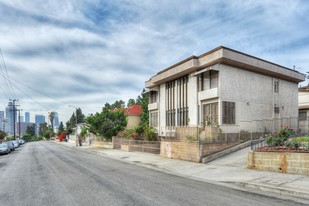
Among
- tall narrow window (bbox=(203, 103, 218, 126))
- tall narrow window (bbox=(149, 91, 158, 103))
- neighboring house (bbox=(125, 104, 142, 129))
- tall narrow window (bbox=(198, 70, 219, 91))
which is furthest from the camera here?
neighboring house (bbox=(125, 104, 142, 129))

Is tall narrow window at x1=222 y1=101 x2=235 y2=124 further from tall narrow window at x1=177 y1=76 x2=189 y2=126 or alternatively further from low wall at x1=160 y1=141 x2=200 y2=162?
tall narrow window at x1=177 y1=76 x2=189 y2=126

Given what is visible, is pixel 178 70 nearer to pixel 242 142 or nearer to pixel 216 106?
pixel 216 106

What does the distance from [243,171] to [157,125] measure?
18361 mm

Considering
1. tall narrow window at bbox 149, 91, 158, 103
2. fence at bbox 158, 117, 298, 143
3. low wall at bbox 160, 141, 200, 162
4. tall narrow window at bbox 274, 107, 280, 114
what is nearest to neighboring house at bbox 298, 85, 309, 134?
fence at bbox 158, 117, 298, 143

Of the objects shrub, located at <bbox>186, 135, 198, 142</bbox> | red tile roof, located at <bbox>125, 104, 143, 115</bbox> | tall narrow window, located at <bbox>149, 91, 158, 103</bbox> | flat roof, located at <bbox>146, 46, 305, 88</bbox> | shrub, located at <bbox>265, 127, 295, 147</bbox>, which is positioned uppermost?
flat roof, located at <bbox>146, 46, 305, 88</bbox>

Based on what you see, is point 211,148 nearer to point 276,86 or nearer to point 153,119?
point 276,86

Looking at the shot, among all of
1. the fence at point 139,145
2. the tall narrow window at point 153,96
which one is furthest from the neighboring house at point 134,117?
the fence at point 139,145

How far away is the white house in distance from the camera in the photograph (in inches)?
774

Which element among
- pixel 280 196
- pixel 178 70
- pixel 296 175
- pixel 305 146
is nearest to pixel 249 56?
pixel 178 70

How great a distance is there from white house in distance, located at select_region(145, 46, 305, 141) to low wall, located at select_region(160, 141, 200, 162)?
140 centimetres

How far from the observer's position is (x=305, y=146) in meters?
11.1

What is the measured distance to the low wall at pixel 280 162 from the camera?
33.8ft

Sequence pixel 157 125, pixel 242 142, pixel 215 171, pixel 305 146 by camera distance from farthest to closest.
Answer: pixel 157 125 < pixel 242 142 < pixel 215 171 < pixel 305 146

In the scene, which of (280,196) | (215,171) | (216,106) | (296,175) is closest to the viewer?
(280,196)
